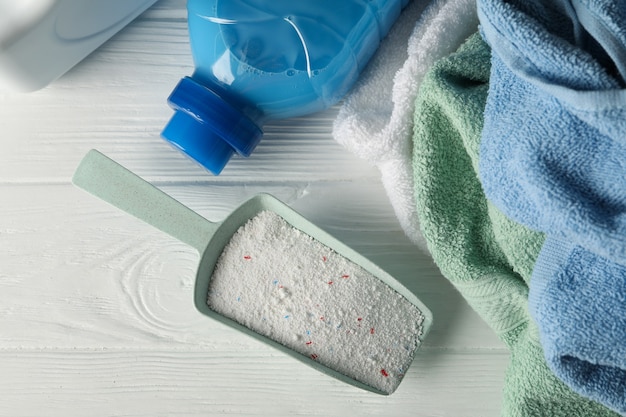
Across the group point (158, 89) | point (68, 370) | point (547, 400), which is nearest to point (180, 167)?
point (158, 89)

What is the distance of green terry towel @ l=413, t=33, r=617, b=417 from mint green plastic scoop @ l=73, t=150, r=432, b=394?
46 millimetres

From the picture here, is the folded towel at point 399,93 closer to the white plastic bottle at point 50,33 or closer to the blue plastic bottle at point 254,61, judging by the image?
the blue plastic bottle at point 254,61

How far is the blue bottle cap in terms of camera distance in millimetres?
439

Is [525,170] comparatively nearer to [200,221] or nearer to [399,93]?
[399,93]

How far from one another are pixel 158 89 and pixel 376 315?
9.1 inches

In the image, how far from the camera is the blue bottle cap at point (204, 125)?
1.44ft

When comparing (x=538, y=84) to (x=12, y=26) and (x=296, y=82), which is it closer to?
(x=296, y=82)

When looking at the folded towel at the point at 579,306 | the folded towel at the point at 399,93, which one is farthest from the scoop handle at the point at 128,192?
the folded towel at the point at 579,306

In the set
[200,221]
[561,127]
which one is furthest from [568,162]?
[200,221]

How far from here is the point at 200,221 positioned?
0.47 meters

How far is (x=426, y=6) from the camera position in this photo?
482 mm

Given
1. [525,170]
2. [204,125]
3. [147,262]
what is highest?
[525,170]

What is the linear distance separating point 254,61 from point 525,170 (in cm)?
19

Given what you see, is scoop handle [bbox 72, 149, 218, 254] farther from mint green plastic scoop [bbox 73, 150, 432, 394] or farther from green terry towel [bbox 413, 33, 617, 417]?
green terry towel [bbox 413, 33, 617, 417]
